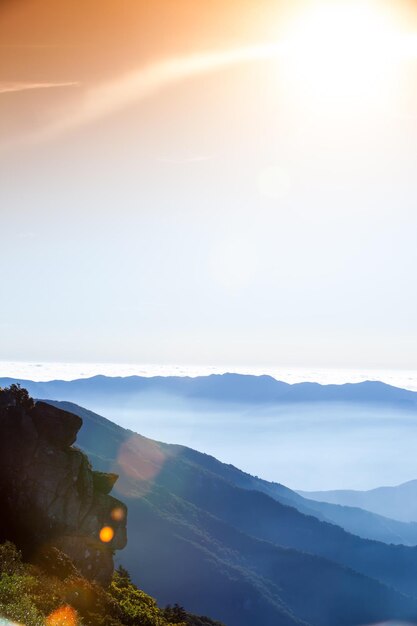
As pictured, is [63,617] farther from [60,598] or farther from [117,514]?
[117,514]

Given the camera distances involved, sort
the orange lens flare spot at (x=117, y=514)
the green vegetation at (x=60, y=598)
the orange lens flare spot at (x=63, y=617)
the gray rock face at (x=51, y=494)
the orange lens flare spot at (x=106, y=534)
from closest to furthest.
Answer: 1. the green vegetation at (x=60, y=598)
2. the orange lens flare spot at (x=63, y=617)
3. the gray rock face at (x=51, y=494)
4. the orange lens flare spot at (x=106, y=534)
5. the orange lens flare spot at (x=117, y=514)

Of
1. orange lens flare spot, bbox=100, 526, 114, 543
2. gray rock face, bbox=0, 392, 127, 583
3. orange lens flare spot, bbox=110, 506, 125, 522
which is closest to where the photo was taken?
gray rock face, bbox=0, 392, 127, 583

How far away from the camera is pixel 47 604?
1726 inches

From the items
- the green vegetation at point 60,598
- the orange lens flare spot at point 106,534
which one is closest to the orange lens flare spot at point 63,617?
the green vegetation at point 60,598

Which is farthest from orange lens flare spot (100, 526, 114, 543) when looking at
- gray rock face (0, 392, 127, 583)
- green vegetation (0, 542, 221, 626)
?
green vegetation (0, 542, 221, 626)

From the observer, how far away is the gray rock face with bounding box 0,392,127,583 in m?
55.7

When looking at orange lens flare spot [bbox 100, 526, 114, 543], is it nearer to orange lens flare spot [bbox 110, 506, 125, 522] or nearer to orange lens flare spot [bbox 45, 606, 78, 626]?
orange lens flare spot [bbox 110, 506, 125, 522]

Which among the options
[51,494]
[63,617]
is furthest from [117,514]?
[63,617]

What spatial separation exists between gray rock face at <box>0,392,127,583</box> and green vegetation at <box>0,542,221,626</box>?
280cm

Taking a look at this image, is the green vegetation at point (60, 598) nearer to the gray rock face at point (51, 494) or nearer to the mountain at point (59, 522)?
the mountain at point (59, 522)

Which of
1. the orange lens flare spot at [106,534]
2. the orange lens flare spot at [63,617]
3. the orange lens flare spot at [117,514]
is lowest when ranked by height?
the orange lens flare spot at [63,617]

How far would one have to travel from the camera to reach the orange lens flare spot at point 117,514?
64938 mm

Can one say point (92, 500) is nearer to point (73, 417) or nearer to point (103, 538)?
point (103, 538)

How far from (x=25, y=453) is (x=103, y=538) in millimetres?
12942
